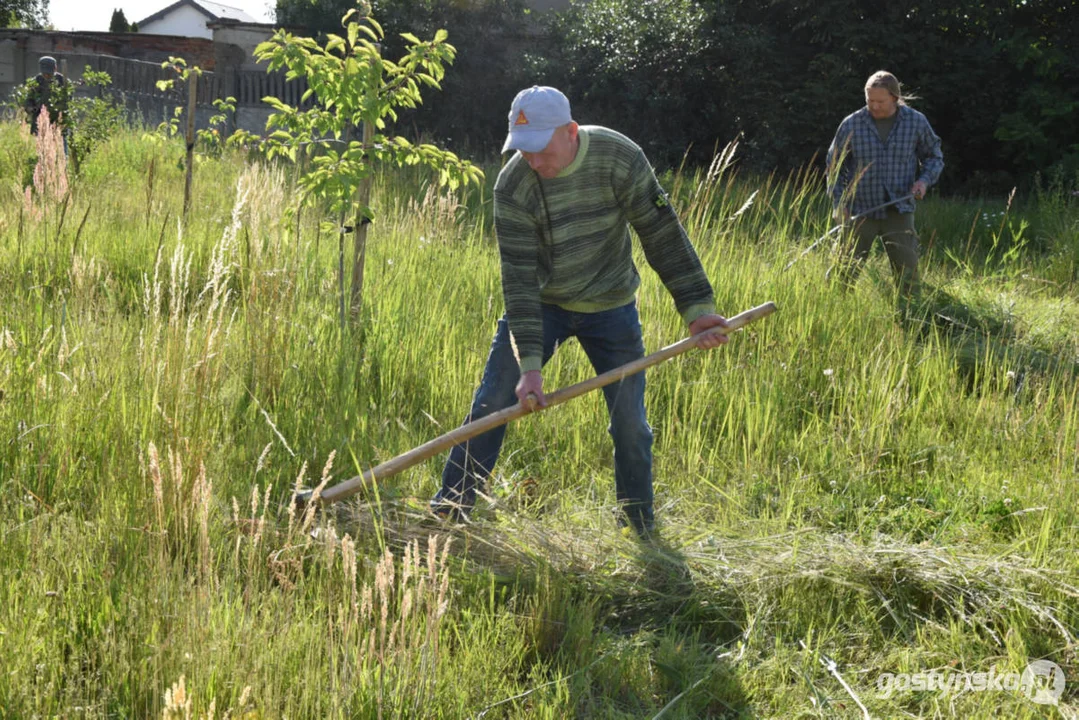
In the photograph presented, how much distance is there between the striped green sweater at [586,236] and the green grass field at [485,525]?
2.46 feet

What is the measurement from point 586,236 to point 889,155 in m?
4.45

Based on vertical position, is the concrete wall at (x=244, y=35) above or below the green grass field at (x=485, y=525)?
above

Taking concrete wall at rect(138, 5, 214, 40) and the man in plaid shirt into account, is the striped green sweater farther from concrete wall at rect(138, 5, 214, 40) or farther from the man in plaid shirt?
concrete wall at rect(138, 5, 214, 40)

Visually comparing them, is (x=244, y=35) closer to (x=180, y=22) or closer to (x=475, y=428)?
(x=475, y=428)

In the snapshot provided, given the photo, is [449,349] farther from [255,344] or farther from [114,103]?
[114,103]

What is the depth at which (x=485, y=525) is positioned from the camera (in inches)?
136

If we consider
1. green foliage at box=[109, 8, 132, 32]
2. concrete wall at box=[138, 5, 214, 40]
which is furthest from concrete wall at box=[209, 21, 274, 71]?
concrete wall at box=[138, 5, 214, 40]

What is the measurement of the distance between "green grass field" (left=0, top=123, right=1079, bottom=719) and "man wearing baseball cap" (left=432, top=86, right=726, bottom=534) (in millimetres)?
224

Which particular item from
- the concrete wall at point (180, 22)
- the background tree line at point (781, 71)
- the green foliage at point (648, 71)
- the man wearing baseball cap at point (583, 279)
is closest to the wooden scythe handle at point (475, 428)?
the man wearing baseball cap at point (583, 279)

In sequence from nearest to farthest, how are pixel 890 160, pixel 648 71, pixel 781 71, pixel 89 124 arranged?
pixel 890 160 < pixel 89 124 < pixel 781 71 < pixel 648 71

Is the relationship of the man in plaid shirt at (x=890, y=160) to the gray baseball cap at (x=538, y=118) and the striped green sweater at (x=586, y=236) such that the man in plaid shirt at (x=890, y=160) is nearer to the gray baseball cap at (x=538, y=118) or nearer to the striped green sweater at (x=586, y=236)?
the striped green sweater at (x=586, y=236)

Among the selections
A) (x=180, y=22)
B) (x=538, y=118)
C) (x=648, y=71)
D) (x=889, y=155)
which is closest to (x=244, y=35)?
(x=648, y=71)

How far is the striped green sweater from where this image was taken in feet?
11.2

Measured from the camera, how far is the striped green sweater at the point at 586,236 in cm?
341
